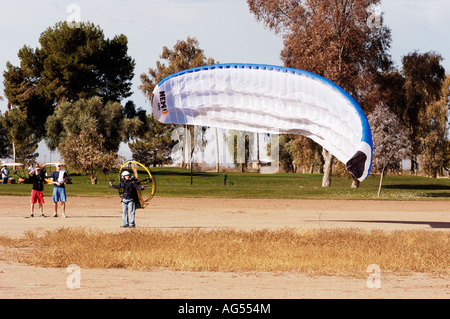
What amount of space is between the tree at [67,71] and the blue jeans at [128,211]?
64.4m

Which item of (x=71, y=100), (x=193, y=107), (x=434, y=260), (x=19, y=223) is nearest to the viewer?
(x=434, y=260)

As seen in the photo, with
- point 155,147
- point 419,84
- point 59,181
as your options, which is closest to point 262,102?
point 59,181

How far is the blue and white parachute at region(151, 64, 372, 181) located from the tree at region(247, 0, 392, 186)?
35417 mm

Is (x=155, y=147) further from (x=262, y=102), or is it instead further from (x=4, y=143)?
(x=262, y=102)

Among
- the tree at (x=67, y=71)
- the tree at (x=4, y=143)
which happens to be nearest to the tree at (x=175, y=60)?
the tree at (x=67, y=71)

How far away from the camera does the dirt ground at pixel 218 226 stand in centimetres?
1327

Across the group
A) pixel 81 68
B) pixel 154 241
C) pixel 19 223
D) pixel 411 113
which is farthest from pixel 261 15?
pixel 154 241

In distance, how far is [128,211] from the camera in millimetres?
25656

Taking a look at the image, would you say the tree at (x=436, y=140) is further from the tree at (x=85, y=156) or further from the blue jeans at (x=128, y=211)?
the blue jeans at (x=128, y=211)

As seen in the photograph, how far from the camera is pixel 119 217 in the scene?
1229 inches

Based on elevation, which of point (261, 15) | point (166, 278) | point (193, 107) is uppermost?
point (261, 15)

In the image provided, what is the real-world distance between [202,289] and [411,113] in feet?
191

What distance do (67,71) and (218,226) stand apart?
65.2 m
